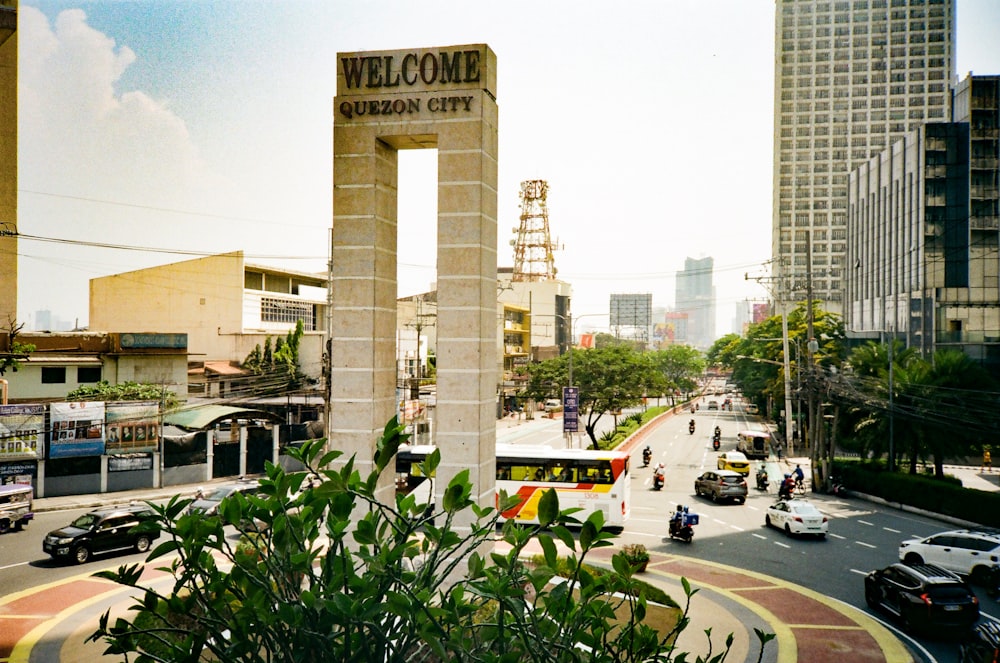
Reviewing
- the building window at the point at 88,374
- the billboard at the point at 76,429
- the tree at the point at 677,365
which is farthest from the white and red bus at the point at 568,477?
the tree at the point at 677,365

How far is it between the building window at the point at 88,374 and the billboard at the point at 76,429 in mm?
8612

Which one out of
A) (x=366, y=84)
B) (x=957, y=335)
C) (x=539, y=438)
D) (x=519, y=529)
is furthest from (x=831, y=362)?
(x=519, y=529)

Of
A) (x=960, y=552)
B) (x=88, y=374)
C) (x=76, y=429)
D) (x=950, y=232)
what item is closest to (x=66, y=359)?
(x=88, y=374)

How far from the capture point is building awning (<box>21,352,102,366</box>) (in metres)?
38.1

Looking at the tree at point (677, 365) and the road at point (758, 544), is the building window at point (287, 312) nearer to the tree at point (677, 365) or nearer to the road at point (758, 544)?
the road at point (758, 544)

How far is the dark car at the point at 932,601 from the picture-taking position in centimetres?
1523

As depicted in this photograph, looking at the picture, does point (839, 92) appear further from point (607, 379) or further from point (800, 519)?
point (800, 519)

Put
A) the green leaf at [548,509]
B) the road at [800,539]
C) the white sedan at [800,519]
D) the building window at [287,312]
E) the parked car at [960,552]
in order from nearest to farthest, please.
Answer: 1. the green leaf at [548,509]
2. the road at [800,539]
3. the parked car at [960,552]
4. the white sedan at [800,519]
5. the building window at [287,312]

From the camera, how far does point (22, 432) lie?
30125 millimetres

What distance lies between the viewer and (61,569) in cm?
2022

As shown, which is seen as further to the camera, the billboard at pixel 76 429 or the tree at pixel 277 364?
the tree at pixel 277 364

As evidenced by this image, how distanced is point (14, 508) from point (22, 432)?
6288 millimetres

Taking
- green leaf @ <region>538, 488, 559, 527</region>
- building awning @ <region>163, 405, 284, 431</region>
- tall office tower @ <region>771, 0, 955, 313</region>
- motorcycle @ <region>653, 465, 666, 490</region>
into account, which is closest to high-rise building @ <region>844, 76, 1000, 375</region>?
motorcycle @ <region>653, 465, 666, 490</region>

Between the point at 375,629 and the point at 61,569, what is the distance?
63.9 ft
